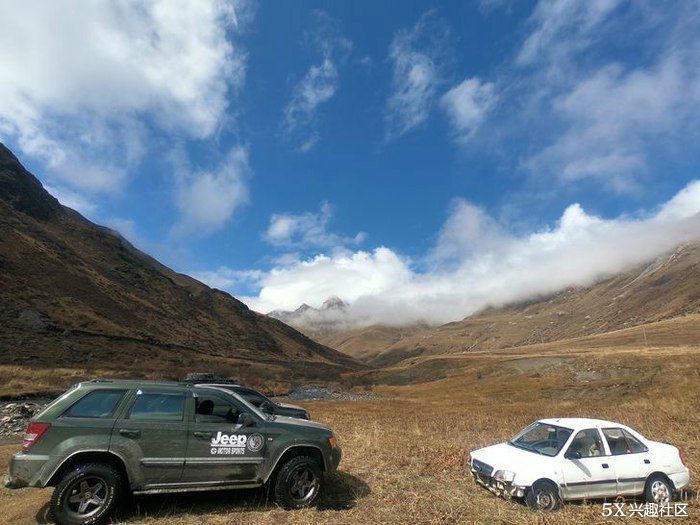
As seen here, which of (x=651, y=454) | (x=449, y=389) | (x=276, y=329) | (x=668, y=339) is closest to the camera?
(x=651, y=454)

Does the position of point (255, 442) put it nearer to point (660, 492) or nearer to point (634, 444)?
point (634, 444)

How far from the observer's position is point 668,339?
111812 mm

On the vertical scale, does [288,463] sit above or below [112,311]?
below

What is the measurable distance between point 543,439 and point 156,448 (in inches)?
317

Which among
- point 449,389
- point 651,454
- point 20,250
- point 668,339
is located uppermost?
point 20,250

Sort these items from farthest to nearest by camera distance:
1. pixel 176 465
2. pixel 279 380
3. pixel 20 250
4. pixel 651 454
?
pixel 20 250
pixel 279 380
pixel 651 454
pixel 176 465

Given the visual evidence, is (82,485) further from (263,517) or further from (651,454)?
(651,454)

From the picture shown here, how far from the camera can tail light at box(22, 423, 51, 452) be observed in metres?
7.16

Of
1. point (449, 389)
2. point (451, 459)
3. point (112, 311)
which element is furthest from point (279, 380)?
point (451, 459)

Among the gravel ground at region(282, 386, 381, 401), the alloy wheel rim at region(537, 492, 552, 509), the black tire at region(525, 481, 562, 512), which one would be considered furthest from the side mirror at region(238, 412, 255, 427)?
the gravel ground at region(282, 386, 381, 401)

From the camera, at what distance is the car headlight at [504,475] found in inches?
345

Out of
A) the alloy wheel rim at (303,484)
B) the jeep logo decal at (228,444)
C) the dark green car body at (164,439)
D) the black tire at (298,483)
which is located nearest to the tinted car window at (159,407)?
the dark green car body at (164,439)

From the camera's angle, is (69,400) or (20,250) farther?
(20,250)

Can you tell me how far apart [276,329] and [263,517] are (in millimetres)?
173025
